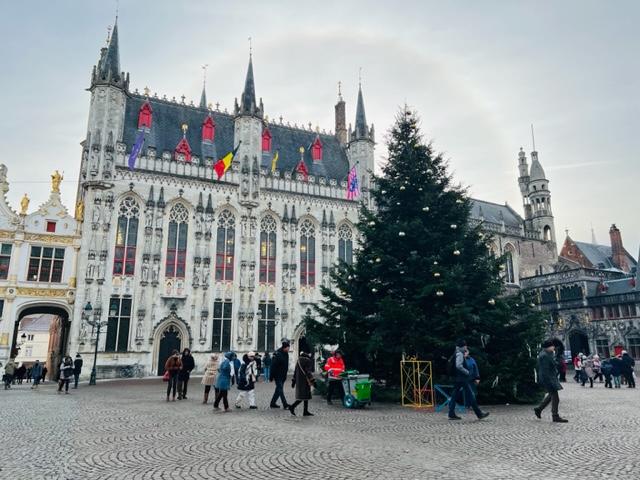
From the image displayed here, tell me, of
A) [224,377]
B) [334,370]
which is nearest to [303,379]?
[334,370]

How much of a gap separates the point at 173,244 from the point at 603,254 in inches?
2390

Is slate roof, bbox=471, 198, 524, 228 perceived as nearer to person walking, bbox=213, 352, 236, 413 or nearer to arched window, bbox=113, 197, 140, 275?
arched window, bbox=113, 197, 140, 275

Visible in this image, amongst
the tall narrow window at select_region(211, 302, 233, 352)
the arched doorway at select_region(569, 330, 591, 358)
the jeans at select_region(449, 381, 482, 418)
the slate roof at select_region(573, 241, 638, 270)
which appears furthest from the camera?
the slate roof at select_region(573, 241, 638, 270)

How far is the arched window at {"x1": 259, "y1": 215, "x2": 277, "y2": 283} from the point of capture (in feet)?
120

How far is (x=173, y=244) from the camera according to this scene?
112ft

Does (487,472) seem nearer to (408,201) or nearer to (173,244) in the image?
(408,201)

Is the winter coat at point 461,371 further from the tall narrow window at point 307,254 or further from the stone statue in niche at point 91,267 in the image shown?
the stone statue in niche at point 91,267

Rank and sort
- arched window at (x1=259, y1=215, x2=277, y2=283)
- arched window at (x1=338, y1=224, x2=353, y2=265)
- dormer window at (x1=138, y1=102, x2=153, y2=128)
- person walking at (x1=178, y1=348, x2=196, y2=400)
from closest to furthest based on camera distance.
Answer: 1. person walking at (x1=178, y1=348, x2=196, y2=400)
2. dormer window at (x1=138, y1=102, x2=153, y2=128)
3. arched window at (x1=259, y1=215, x2=277, y2=283)
4. arched window at (x1=338, y1=224, x2=353, y2=265)

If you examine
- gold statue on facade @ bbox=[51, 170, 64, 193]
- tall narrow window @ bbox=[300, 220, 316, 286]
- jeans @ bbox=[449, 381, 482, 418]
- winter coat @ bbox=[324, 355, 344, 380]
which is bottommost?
jeans @ bbox=[449, 381, 482, 418]

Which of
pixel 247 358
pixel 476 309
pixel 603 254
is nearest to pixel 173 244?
pixel 247 358

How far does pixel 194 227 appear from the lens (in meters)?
34.9

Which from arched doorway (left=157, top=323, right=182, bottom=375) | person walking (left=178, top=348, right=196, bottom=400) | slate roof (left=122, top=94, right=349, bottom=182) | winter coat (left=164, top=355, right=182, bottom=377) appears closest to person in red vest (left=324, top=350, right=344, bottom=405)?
person walking (left=178, top=348, right=196, bottom=400)

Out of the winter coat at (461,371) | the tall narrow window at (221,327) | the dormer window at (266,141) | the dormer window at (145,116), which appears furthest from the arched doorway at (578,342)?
the dormer window at (145,116)

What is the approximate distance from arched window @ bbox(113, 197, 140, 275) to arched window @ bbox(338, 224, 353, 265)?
17104mm
